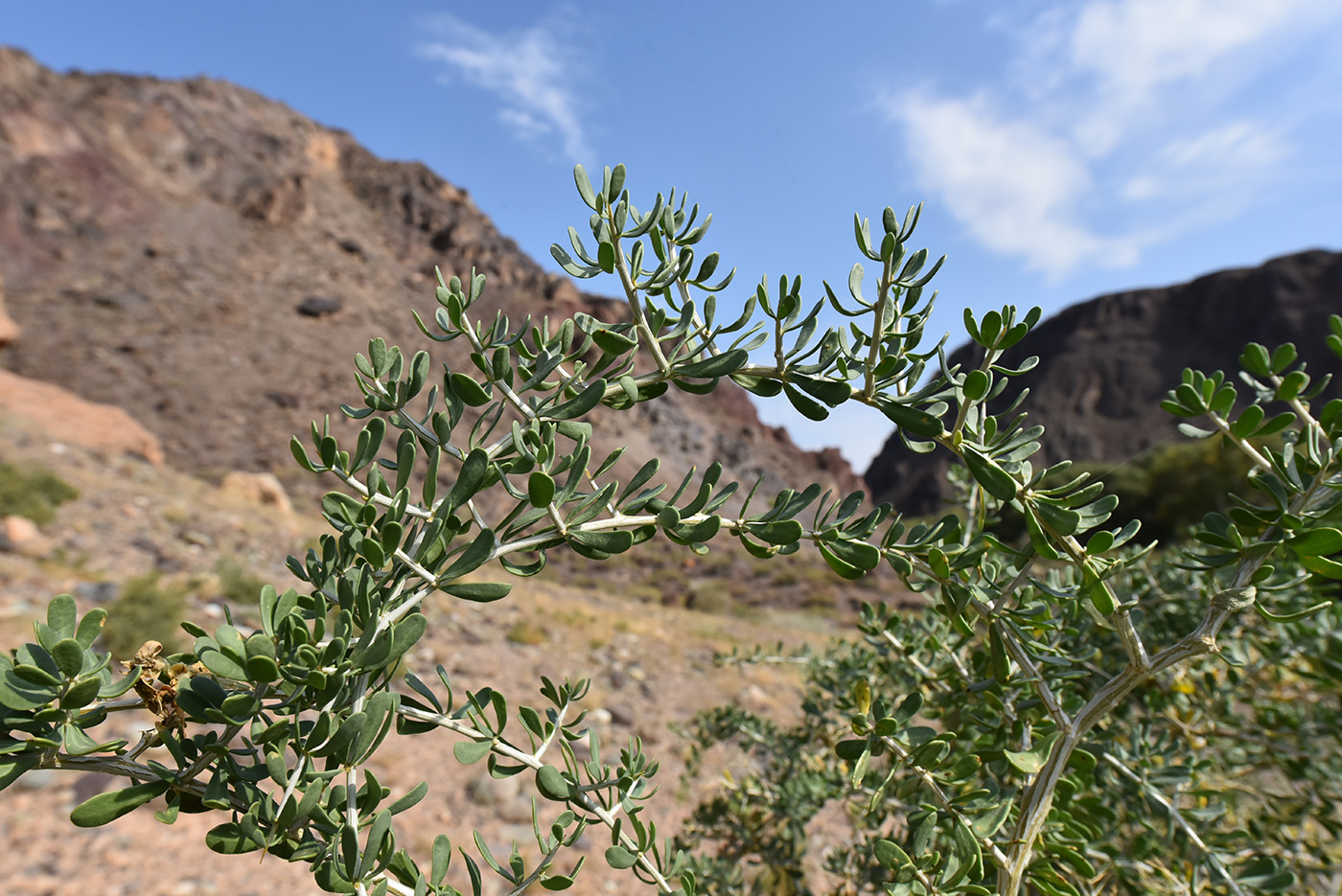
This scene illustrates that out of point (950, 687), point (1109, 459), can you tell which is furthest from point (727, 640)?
point (1109, 459)

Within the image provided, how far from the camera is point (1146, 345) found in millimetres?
35531

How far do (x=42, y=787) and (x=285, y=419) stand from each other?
16.5 meters

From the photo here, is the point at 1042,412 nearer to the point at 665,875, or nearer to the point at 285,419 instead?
the point at 285,419

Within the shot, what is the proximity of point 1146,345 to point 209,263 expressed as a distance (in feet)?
135

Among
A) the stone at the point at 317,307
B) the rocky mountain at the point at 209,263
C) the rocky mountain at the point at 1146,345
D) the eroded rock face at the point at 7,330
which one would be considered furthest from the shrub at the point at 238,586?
the rocky mountain at the point at 1146,345

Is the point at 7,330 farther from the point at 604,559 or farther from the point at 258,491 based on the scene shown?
the point at 604,559

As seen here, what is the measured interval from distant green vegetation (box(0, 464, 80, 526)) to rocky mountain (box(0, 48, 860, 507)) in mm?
8893

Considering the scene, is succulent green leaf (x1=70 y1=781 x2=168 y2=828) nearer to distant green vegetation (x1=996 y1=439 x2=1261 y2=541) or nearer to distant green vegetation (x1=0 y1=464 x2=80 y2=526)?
distant green vegetation (x1=0 y1=464 x2=80 y2=526)

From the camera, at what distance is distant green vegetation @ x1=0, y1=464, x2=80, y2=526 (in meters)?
6.07

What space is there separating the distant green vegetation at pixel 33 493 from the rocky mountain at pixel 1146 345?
29.6 m

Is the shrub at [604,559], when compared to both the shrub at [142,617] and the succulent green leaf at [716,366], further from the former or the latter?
the shrub at [142,617]

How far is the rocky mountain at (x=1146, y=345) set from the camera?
1236 inches

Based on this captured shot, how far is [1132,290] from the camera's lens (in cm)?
3825

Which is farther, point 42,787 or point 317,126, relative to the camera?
point 317,126
